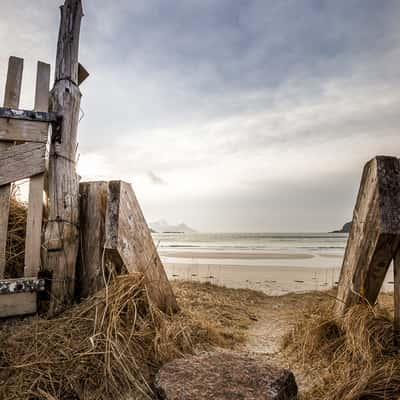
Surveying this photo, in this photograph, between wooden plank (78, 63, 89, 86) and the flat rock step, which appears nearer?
the flat rock step

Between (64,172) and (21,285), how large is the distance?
1.03 m

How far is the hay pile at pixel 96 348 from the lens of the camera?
1.78 metres

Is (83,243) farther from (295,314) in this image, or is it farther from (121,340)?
(295,314)

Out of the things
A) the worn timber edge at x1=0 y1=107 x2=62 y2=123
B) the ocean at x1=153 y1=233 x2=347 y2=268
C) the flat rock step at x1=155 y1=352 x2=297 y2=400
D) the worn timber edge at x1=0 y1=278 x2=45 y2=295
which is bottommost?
the ocean at x1=153 y1=233 x2=347 y2=268

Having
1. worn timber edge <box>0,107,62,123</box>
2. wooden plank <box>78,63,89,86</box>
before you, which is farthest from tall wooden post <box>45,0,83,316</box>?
wooden plank <box>78,63,89,86</box>

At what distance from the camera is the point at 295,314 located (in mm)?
3871

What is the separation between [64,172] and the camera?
111 inches

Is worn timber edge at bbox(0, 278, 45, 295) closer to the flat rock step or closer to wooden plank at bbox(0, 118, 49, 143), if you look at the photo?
wooden plank at bbox(0, 118, 49, 143)

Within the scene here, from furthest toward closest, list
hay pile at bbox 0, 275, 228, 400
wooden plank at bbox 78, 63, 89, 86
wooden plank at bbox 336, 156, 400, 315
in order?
wooden plank at bbox 78, 63, 89, 86
wooden plank at bbox 336, 156, 400, 315
hay pile at bbox 0, 275, 228, 400

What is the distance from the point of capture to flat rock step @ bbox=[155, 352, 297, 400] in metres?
1.58

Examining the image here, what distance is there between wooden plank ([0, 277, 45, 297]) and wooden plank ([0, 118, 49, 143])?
3.95ft

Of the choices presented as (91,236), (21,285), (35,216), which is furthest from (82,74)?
(21,285)

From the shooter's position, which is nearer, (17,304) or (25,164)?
(17,304)

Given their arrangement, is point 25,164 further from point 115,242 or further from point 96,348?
point 96,348
